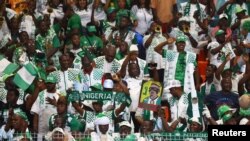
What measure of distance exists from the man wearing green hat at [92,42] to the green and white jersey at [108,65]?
0.67 metres

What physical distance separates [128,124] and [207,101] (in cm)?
189

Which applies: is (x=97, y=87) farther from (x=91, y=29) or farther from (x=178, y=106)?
(x=91, y=29)

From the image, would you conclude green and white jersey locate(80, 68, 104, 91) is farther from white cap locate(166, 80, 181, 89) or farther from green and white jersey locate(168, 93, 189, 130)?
green and white jersey locate(168, 93, 189, 130)

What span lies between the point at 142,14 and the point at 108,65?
2.36m

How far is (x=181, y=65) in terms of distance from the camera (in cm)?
2084

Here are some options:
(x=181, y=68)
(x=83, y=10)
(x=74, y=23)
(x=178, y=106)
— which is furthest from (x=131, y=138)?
(x=83, y=10)

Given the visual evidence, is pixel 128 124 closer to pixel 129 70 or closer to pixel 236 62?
pixel 129 70

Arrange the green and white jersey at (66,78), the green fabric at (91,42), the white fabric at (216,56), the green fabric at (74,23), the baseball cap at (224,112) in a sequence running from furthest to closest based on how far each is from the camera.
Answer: the green fabric at (74,23) → the green fabric at (91,42) → the white fabric at (216,56) → the green and white jersey at (66,78) → the baseball cap at (224,112)

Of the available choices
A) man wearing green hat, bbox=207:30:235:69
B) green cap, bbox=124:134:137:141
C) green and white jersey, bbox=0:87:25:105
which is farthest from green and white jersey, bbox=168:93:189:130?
green and white jersey, bbox=0:87:25:105

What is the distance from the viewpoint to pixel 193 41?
71.9 ft

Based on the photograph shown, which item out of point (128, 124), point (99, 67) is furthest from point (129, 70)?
point (128, 124)

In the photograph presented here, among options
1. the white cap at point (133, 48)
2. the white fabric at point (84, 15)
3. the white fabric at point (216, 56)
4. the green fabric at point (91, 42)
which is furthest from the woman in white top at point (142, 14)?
the white fabric at point (216, 56)

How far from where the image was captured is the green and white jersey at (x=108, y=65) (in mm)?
20469

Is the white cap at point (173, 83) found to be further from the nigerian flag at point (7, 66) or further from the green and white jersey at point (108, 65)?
the nigerian flag at point (7, 66)
